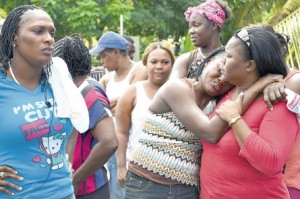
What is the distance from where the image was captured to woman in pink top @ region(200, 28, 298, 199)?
12.6 ft

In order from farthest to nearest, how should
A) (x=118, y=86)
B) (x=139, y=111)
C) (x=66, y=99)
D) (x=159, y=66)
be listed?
(x=118, y=86)
(x=159, y=66)
(x=139, y=111)
(x=66, y=99)

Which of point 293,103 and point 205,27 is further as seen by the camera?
point 205,27

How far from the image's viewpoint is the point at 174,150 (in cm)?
441

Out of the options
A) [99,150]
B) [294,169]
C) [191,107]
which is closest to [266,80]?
[191,107]

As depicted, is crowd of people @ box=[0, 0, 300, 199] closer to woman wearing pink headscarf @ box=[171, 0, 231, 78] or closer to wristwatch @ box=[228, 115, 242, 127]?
wristwatch @ box=[228, 115, 242, 127]

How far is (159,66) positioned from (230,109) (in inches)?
104

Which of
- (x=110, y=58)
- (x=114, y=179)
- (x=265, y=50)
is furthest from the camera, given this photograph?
(x=110, y=58)

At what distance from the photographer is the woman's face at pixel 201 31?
630 centimetres

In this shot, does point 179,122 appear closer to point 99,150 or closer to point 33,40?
point 99,150

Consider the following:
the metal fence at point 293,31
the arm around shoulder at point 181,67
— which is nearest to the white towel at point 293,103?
the arm around shoulder at point 181,67

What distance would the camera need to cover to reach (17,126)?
12.8ft

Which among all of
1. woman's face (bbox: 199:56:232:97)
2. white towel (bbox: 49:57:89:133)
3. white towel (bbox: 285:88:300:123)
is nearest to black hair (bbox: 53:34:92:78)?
white towel (bbox: 49:57:89:133)

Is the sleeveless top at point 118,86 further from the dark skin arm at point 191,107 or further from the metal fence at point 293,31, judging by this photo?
the dark skin arm at point 191,107

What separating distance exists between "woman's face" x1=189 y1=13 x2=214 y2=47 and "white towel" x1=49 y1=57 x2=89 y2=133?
2149mm
